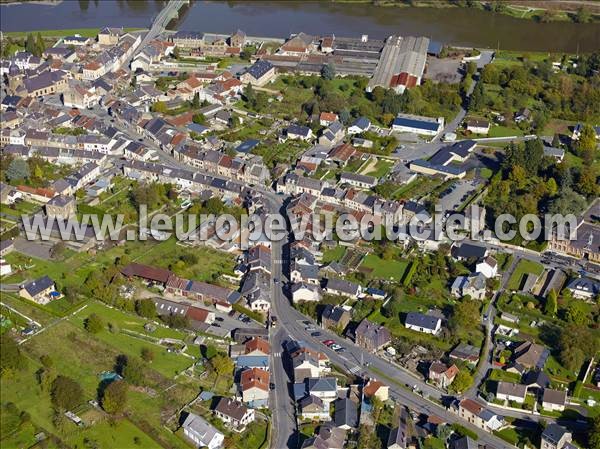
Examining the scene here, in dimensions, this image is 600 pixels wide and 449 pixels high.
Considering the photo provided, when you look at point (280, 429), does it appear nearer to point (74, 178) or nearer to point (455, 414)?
point (455, 414)

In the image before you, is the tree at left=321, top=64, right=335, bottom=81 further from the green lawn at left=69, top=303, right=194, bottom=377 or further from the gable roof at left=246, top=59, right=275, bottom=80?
the green lawn at left=69, top=303, right=194, bottom=377

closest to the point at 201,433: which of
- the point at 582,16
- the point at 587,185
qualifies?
the point at 587,185

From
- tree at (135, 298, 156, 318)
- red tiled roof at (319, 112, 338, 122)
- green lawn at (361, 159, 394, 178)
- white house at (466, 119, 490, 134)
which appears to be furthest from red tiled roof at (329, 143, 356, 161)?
tree at (135, 298, 156, 318)

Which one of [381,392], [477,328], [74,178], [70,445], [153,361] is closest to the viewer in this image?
[70,445]

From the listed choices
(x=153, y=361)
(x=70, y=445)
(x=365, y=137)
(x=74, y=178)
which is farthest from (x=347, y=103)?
(x=70, y=445)

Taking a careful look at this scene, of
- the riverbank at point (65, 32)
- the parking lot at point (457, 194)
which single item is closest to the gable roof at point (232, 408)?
the parking lot at point (457, 194)

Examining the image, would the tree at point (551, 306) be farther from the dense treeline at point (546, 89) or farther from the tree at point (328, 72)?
the tree at point (328, 72)

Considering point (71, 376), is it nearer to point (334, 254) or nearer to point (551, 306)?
point (334, 254)
